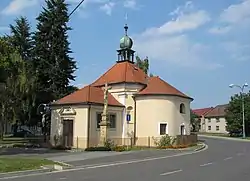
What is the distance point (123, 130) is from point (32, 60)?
55.2 ft

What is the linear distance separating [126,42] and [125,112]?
12.5 metres

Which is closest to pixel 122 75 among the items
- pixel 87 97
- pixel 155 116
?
pixel 155 116

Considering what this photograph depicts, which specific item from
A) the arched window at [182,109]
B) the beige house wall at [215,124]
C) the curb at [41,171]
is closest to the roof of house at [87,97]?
the arched window at [182,109]

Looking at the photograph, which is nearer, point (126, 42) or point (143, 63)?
point (126, 42)

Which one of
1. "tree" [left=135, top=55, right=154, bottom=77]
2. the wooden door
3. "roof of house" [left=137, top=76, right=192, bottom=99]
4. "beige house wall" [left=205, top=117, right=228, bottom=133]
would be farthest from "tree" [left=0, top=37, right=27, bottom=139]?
"beige house wall" [left=205, top=117, right=228, bottom=133]

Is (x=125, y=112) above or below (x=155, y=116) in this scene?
above

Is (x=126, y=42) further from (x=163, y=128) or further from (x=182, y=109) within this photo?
(x=163, y=128)

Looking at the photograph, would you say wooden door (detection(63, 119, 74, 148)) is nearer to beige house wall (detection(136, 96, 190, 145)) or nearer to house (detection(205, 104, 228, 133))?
beige house wall (detection(136, 96, 190, 145))

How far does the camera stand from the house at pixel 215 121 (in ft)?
337

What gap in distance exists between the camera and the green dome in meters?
51.9

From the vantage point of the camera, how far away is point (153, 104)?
42.3 meters

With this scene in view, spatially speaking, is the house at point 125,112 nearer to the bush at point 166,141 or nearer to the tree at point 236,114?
the bush at point 166,141

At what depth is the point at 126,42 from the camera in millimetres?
52438

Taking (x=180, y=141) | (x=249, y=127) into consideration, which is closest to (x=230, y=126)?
(x=249, y=127)
